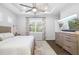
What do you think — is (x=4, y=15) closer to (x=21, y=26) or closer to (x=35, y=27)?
(x=35, y=27)

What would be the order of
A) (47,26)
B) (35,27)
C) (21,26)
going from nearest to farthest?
(35,27) → (21,26) → (47,26)

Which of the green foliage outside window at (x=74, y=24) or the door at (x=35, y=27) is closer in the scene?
the green foliage outside window at (x=74, y=24)

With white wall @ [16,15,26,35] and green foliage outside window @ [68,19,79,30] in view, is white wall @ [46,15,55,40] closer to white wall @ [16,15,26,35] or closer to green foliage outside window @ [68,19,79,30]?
white wall @ [16,15,26,35]

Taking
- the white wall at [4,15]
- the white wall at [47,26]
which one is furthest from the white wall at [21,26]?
the white wall at [4,15]

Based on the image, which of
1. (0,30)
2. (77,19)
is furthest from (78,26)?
(0,30)

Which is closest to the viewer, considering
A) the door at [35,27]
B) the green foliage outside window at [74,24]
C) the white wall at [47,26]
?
the green foliage outside window at [74,24]

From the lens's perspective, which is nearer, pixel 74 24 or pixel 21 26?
pixel 74 24

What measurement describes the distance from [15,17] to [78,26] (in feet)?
10.0

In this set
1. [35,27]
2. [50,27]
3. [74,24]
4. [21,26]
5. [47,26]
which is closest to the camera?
[74,24]

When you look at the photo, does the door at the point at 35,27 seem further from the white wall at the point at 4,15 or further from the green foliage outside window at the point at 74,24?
the green foliage outside window at the point at 74,24

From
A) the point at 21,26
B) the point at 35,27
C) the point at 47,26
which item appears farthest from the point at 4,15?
the point at 47,26

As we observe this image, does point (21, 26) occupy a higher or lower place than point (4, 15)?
lower

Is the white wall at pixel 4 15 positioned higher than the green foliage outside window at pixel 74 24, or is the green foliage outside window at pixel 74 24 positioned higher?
the white wall at pixel 4 15

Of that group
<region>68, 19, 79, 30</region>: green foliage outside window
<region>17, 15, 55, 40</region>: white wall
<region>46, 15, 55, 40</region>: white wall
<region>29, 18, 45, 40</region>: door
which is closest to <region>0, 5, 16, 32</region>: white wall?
<region>17, 15, 55, 40</region>: white wall
